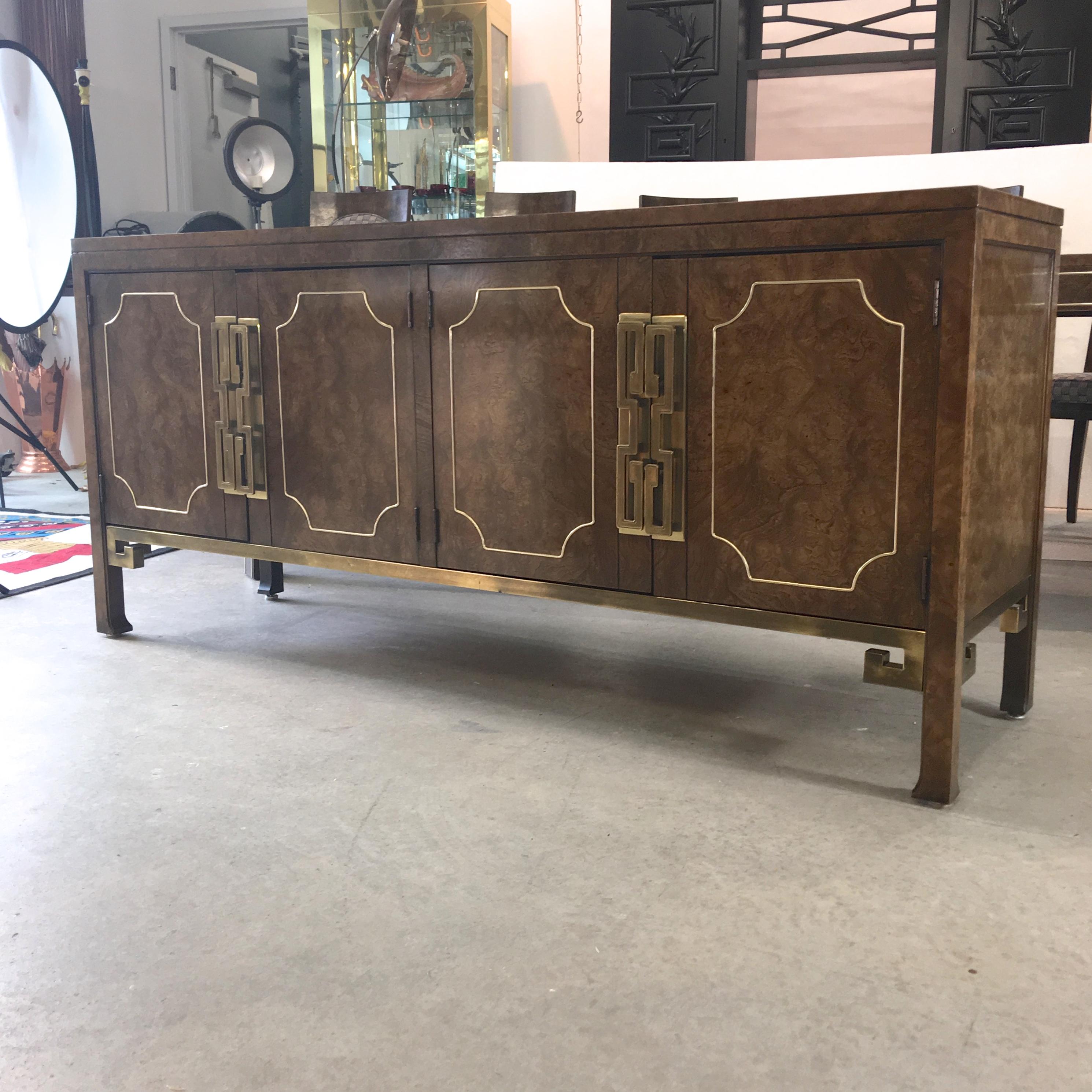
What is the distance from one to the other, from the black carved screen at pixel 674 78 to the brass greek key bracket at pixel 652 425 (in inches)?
151

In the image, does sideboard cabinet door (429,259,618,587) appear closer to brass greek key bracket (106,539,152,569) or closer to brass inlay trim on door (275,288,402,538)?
brass inlay trim on door (275,288,402,538)

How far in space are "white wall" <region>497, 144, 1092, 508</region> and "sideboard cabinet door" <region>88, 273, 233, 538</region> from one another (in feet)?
6.91

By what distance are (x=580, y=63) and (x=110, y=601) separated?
4074mm

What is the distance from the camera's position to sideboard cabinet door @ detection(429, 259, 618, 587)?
1946 millimetres

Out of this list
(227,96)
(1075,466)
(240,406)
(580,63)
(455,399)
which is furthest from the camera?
(227,96)

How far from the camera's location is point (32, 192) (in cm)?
426

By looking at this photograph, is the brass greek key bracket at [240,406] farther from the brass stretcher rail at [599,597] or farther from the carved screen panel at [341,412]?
the brass stretcher rail at [599,597]

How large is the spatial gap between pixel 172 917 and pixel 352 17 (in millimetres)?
5043

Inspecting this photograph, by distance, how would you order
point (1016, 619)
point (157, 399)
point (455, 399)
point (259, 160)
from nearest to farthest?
point (1016, 619), point (455, 399), point (157, 399), point (259, 160)

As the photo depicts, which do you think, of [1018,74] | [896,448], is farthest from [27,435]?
[1018,74]

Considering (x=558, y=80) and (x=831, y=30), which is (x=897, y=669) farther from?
(x=558, y=80)

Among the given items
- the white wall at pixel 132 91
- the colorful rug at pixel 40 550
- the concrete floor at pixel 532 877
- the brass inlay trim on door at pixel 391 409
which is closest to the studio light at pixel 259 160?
the white wall at pixel 132 91

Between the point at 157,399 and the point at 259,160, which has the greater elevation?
the point at 259,160

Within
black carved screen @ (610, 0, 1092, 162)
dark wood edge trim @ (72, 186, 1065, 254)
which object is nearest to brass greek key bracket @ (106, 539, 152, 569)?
dark wood edge trim @ (72, 186, 1065, 254)
